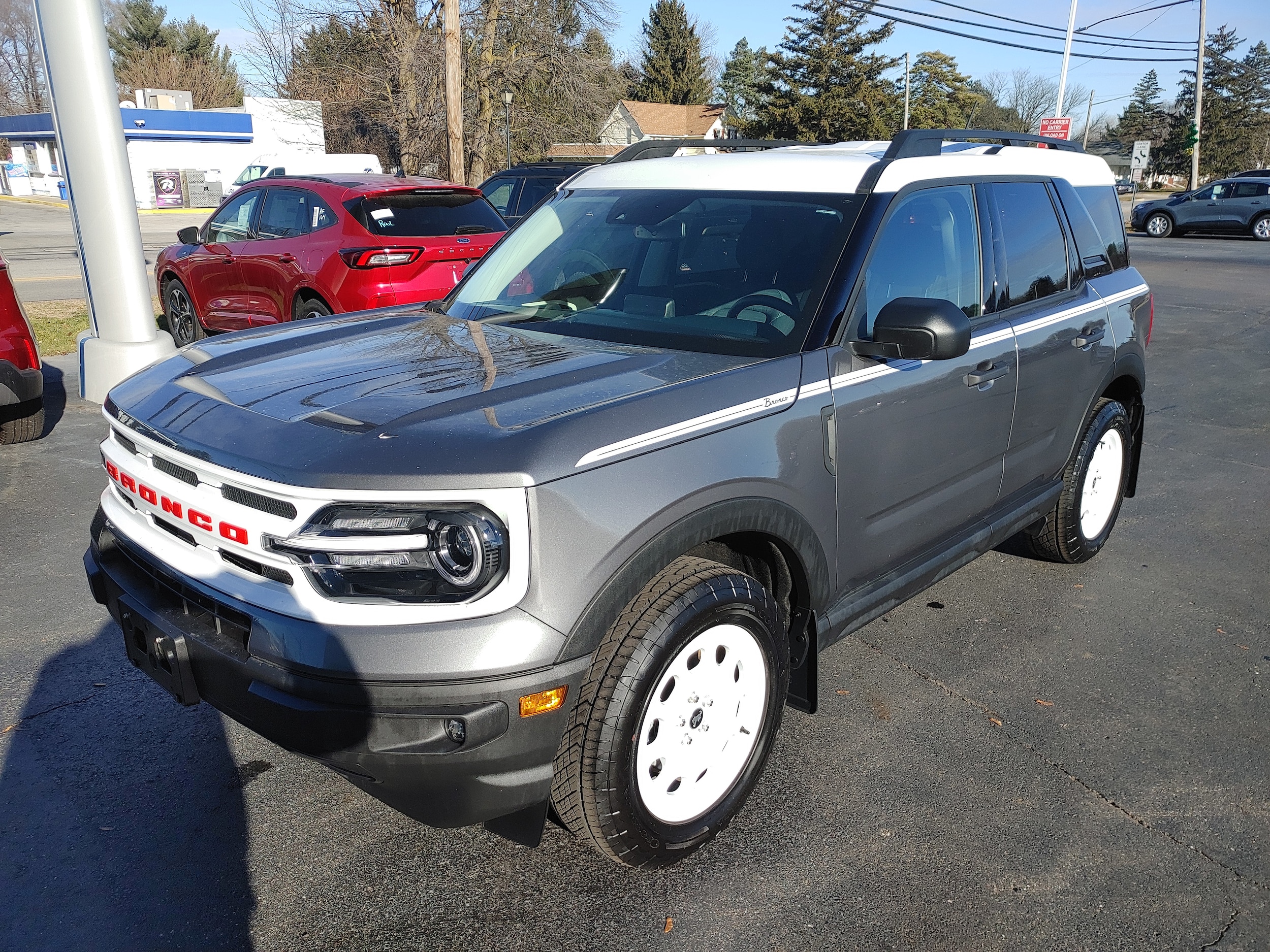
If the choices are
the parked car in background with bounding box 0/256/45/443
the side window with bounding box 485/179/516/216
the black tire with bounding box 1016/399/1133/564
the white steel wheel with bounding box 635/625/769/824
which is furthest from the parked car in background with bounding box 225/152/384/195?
the white steel wheel with bounding box 635/625/769/824

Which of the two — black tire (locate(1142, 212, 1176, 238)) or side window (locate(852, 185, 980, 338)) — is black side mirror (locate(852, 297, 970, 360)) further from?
black tire (locate(1142, 212, 1176, 238))

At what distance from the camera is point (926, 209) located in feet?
11.5

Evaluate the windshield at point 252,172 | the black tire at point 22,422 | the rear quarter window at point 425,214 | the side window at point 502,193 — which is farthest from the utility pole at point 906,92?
the black tire at point 22,422

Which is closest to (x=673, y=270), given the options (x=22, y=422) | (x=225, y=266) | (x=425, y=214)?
(x=22, y=422)

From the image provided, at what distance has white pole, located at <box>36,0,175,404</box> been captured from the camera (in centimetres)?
734

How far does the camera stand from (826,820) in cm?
297

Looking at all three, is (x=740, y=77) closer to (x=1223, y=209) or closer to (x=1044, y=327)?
(x=1223, y=209)

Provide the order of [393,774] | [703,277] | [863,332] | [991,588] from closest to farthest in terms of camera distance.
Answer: [393,774] < [863,332] < [703,277] < [991,588]

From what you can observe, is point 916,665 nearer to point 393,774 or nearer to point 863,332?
point 863,332

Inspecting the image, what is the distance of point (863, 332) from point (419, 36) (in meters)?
27.8

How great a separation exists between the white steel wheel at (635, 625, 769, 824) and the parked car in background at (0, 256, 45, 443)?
221 inches

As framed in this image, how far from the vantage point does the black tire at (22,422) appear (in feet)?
21.8

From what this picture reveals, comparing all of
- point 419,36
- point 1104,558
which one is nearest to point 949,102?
point 419,36

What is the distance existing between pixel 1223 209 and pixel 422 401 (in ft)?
104
